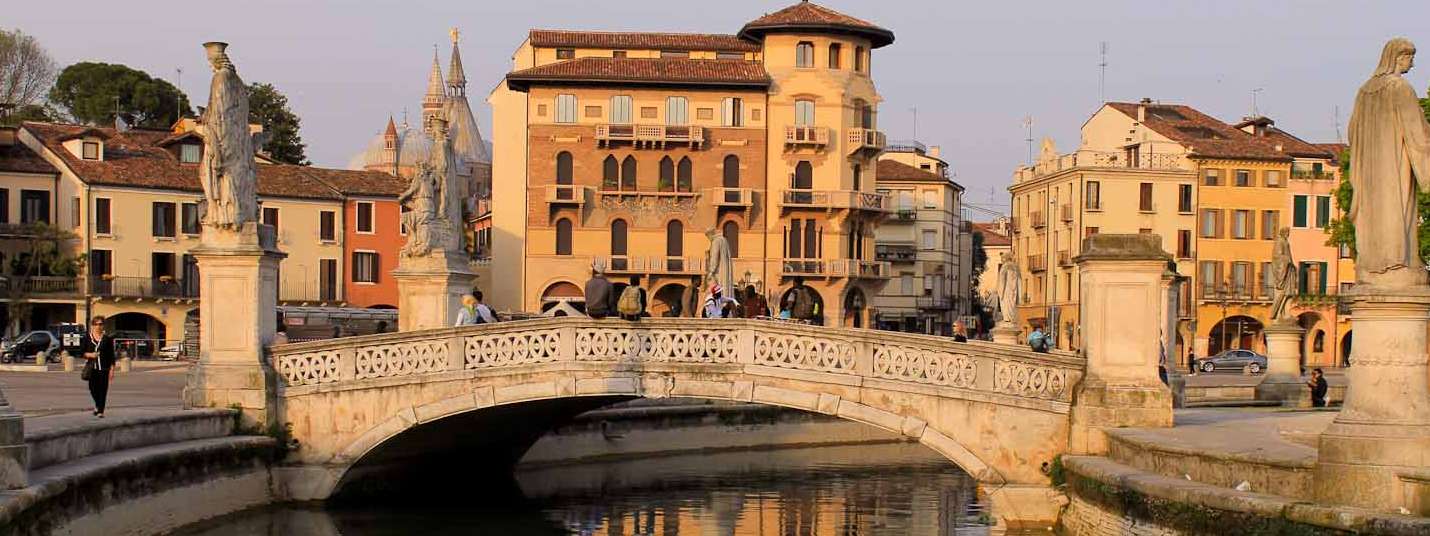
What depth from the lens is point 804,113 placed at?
73188 millimetres

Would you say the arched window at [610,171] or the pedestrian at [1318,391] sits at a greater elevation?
the arched window at [610,171]

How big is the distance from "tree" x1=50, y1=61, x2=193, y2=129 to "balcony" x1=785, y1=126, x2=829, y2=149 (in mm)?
32941

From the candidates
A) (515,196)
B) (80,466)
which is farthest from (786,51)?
(80,466)

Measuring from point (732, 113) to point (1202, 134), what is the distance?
22.0m

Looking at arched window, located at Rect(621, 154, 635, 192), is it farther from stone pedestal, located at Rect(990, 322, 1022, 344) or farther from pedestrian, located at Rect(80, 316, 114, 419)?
pedestrian, located at Rect(80, 316, 114, 419)

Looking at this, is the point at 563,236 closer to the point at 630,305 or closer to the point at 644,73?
the point at 644,73

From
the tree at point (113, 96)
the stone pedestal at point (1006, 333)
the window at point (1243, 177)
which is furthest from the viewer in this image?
the tree at point (113, 96)

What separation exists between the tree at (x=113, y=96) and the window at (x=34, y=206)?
61.9 ft

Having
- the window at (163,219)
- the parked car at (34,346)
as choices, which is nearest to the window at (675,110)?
the window at (163,219)

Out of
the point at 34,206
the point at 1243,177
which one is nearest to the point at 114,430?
the point at 34,206

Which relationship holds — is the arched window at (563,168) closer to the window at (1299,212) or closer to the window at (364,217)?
the window at (364,217)

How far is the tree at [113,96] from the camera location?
85.8 metres

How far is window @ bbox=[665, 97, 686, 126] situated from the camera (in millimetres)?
72625

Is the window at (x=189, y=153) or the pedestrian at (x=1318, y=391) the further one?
the window at (x=189, y=153)
